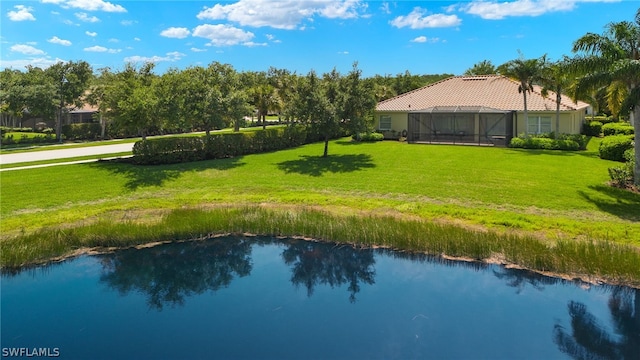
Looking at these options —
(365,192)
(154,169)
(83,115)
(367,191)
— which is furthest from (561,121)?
(83,115)

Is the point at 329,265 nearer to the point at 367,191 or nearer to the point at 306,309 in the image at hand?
the point at 306,309

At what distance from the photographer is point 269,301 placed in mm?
9492

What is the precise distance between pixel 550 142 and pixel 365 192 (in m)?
18.6

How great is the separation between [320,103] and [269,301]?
1538 cm

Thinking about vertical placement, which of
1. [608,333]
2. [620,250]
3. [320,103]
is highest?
[320,103]

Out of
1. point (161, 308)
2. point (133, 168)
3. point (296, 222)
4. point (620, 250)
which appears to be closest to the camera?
point (161, 308)

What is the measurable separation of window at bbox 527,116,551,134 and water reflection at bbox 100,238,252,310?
91.9 ft

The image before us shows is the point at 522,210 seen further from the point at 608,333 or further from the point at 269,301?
the point at 269,301

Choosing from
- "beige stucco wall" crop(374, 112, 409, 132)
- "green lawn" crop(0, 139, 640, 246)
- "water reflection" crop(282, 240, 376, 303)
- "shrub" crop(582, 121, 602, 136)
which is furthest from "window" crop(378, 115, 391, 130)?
"water reflection" crop(282, 240, 376, 303)

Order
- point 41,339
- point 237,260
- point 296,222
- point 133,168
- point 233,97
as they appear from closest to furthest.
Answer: point 41,339 → point 237,260 → point 296,222 → point 133,168 → point 233,97

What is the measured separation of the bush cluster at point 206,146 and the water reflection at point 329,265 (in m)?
14.1

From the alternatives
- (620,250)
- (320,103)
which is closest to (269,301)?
(620,250)

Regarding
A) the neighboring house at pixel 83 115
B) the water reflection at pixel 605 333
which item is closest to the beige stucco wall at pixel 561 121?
the water reflection at pixel 605 333

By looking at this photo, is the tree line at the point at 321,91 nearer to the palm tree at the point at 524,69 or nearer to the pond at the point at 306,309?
the palm tree at the point at 524,69
